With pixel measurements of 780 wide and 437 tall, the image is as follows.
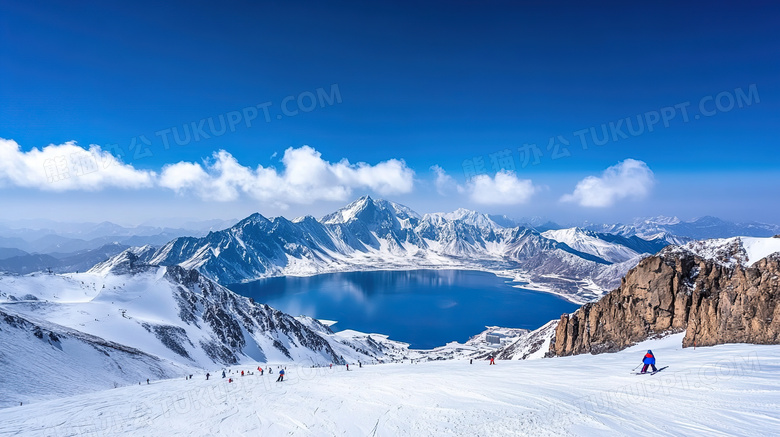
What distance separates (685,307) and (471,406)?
41556mm

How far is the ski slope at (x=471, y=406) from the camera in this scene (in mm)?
16562

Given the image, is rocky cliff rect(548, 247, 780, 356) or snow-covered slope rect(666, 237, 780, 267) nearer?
rocky cliff rect(548, 247, 780, 356)

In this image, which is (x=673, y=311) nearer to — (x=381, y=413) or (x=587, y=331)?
(x=587, y=331)

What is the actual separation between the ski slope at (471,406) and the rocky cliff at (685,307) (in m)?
5.16

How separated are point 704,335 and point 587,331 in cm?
2172

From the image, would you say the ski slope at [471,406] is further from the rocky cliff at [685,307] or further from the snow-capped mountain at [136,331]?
the snow-capped mountain at [136,331]

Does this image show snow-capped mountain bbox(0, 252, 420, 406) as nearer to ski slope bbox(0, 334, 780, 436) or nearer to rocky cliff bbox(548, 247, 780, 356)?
ski slope bbox(0, 334, 780, 436)

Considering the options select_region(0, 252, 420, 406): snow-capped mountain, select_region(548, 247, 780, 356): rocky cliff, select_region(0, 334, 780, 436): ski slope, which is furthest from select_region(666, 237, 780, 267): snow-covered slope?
select_region(0, 252, 420, 406): snow-capped mountain

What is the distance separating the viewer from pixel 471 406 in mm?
19453

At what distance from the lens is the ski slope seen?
16.6 m

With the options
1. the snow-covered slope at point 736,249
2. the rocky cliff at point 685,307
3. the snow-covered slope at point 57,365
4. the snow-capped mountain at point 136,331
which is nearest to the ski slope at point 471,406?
the rocky cliff at point 685,307

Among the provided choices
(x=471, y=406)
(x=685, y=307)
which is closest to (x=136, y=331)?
(x=471, y=406)

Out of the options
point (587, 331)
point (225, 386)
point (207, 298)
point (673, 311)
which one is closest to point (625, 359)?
point (673, 311)

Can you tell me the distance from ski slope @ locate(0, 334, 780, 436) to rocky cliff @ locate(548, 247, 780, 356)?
516cm
